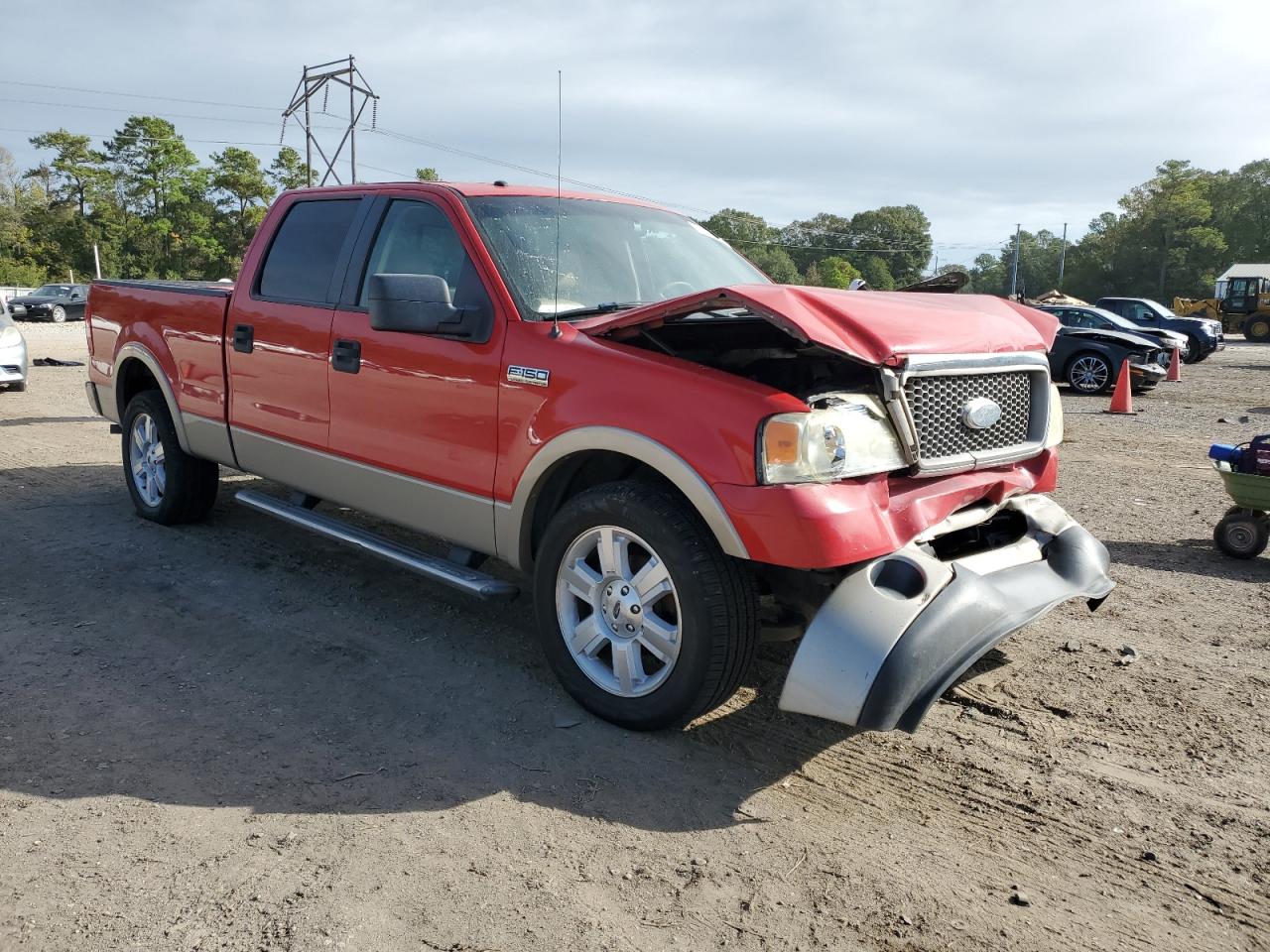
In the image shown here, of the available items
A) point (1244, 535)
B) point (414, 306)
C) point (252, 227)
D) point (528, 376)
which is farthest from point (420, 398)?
point (252, 227)

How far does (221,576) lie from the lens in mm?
5203

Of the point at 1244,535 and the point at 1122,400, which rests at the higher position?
the point at 1122,400

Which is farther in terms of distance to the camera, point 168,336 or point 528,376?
point 168,336

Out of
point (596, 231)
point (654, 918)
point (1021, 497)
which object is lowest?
point (654, 918)

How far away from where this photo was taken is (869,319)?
331 centimetres

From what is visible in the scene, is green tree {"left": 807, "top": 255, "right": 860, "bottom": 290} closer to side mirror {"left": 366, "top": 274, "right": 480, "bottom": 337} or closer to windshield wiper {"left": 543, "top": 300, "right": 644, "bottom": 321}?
windshield wiper {"left": 543, "top": 300, "right": 644, "bottom": 321}

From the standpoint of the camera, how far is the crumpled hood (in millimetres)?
3074

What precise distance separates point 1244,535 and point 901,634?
13.5ft

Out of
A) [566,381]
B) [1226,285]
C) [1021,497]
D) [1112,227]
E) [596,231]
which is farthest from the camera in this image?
[1112,227]

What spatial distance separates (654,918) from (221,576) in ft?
11.7

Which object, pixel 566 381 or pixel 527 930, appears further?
pixel 566 381

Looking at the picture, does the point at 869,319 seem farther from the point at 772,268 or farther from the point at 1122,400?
the point at 1122,400

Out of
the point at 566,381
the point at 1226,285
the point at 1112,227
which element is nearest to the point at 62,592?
the point at 566,381

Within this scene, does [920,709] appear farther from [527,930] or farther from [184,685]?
[184,685]
